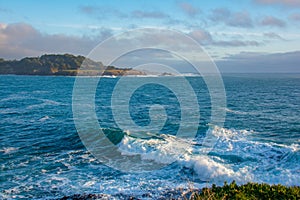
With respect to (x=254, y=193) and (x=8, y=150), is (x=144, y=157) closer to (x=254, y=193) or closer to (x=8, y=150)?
(x=8, y=150)

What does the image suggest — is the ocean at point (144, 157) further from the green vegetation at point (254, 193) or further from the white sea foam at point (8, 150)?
the green vegetation at point (254, 193)

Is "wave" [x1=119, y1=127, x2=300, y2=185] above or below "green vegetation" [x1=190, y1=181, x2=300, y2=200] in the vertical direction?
below

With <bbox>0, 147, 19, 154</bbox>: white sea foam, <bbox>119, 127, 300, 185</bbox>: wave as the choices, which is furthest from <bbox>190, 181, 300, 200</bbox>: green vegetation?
<bbox>0, 147, 19, 154</bbox>: white sea foam

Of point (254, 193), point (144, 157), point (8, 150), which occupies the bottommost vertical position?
point (144, 157)

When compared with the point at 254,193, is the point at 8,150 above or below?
below

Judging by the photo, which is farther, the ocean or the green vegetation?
the ocean

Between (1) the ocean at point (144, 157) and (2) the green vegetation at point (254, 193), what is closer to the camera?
(2) the green vegetation at point (254, 193)

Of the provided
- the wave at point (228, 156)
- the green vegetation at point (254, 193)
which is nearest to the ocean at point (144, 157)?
the wave at point (228, 156)

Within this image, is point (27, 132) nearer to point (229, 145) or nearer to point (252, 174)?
point (229, 145)

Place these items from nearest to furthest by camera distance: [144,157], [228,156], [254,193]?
[254,193] → [228,156] → [144,157]

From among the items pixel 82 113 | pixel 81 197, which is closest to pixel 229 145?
pixel 81 197

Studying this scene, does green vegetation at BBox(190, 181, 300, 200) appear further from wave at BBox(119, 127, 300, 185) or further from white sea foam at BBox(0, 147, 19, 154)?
white sea foam at BBox(0, 147, 19, 154)

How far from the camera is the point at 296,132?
78.1 feet

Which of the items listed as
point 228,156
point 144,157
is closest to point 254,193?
point 228,156
